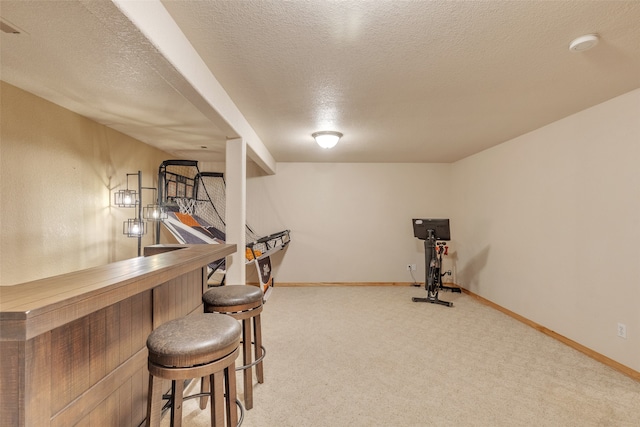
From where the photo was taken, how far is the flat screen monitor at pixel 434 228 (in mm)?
4777

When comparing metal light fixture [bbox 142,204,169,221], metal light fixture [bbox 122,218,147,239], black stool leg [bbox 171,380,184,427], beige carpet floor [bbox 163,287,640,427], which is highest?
metal light fixture [bbox 142,204,169,221]

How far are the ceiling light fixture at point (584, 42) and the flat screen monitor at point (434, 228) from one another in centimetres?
318

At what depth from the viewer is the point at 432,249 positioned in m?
4.74

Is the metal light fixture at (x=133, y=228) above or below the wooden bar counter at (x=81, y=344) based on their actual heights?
above

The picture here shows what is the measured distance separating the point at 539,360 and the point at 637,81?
7.62 ft

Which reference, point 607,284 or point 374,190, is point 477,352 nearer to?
point 607,284

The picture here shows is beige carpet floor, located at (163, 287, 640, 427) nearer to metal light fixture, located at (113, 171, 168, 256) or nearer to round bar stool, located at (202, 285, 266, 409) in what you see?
round bar stool, located at (202, 285, 266, 409)

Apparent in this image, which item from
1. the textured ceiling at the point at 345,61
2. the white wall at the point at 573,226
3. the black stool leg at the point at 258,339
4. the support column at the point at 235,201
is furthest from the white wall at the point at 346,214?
the black stool leg at the point at 258,339

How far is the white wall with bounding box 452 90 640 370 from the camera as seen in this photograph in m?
2.54

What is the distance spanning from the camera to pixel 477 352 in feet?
9.45

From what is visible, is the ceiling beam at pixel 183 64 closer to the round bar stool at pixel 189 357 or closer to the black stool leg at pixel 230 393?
the round bar stool at pixel 189 357

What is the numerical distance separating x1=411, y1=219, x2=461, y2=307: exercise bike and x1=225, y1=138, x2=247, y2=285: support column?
2801 mm

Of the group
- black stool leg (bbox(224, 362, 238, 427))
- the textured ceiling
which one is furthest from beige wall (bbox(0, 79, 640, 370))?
black stool leg (bbox(224, 362, 238, 427))

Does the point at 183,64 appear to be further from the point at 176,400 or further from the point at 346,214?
the point at 346,214
